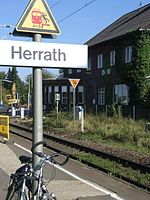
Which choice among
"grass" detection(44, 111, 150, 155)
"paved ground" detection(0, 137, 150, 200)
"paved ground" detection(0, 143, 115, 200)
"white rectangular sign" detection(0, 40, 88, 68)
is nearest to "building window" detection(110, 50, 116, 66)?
"grass" detection(44, 111, 150, 155)

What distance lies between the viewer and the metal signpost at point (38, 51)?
550 centimetres

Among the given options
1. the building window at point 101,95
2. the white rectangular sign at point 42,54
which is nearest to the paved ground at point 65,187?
the white rectangular sign at point 42,54

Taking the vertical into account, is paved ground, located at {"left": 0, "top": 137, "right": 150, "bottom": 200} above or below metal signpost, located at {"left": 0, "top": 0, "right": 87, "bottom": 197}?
below

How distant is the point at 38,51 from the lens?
5.64 m

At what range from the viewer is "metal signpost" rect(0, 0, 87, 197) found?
550cm

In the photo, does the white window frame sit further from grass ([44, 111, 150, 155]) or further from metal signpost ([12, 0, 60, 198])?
metal signpost ([12, 0, 60, 198])

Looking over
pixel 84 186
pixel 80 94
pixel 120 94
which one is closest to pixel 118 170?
pixel 84 186

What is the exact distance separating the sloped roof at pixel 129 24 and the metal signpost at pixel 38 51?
29.2m

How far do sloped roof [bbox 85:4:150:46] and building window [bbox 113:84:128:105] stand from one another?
4.35m

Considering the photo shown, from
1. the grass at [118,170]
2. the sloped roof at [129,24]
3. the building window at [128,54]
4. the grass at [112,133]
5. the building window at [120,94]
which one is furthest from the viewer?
the sloped roof at [129,24]

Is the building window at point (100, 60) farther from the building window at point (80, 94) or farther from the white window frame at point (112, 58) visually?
the building window at point (80, 94)

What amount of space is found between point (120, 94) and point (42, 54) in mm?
32111

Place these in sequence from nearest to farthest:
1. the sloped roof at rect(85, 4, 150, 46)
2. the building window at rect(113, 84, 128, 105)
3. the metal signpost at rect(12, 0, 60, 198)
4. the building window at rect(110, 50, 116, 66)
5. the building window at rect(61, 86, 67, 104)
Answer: the metal signpost at rect(12, 0, 60, 198) < the building window at rect(113, 84, 128, 105) < the sloped roof at rect(85, 4, 150, 46) < the building window at rect(110, 50, 116, 66) < the building window at rect(61, 86, 67, 104)

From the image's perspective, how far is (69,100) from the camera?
48.6 meters
